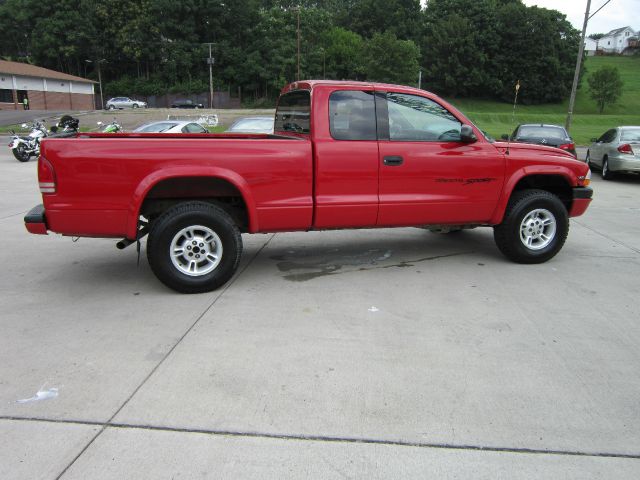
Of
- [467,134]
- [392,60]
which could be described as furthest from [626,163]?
[392,60]

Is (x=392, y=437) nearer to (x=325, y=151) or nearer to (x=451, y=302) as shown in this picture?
(x=451, y=302)

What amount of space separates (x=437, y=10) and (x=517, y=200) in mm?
97752

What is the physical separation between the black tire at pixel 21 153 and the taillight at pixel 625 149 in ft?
58.0

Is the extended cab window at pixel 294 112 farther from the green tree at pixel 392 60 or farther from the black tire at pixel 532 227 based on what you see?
the green tree at pixel 392 60

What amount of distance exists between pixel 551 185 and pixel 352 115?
2739 mm

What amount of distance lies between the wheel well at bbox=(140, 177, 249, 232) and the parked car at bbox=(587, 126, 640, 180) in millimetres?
11711

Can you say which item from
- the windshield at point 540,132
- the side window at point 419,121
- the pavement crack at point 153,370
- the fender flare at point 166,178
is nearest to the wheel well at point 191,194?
the fender flare at point 166,178

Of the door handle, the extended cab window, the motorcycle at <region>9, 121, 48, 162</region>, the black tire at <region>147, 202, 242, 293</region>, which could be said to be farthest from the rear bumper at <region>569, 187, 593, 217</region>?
the motorcycle at <region>9, 121, 48, 162</region>

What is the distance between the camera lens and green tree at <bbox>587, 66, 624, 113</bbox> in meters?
65.3

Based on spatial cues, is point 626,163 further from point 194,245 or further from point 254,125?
point 194,245

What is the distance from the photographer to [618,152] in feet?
43.4

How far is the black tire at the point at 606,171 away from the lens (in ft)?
45.5

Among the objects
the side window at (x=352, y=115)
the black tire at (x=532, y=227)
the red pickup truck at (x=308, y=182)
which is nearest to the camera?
the red pickup truck at (x=308, y=182)

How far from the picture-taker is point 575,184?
19.5 feet
